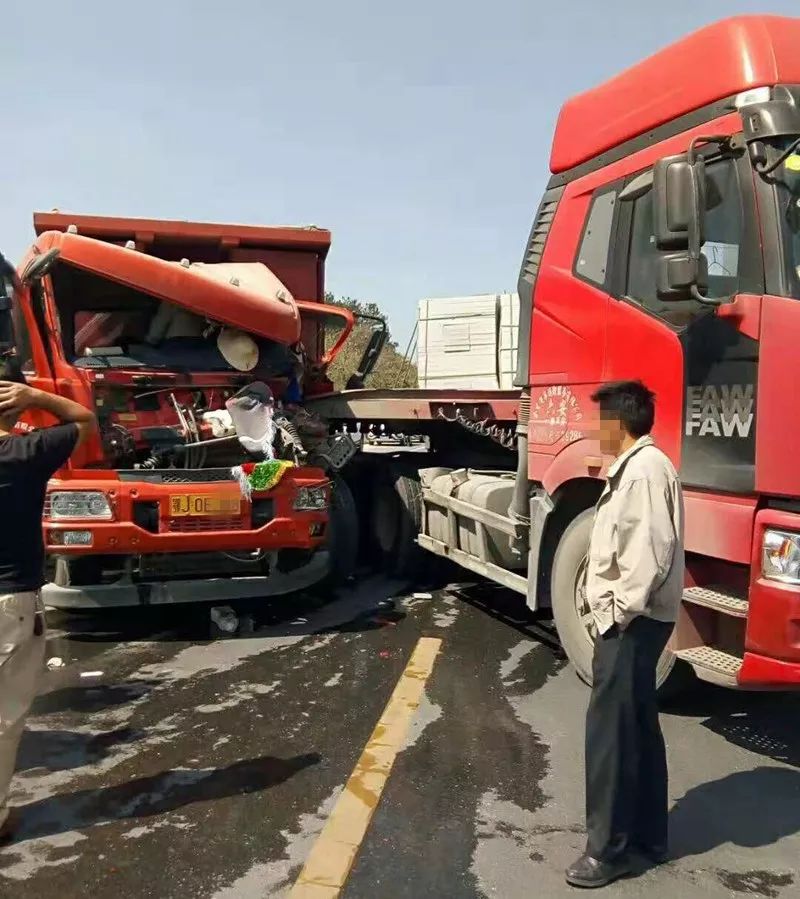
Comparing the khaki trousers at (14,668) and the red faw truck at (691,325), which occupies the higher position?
the red faw truck at (691,325)

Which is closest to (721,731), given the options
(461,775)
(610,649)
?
(461,775)

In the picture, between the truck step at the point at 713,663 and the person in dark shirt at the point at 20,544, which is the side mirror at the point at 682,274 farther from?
the person in dark shirt at the point at 20,544

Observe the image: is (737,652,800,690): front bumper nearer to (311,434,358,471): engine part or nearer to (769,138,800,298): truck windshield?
(769,138,800,298): truck windshield

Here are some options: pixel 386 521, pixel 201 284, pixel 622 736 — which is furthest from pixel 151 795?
pixel 386 521

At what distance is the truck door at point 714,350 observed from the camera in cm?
363

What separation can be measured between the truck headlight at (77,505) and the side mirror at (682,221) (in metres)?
3.82

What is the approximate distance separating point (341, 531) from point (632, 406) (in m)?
4.72

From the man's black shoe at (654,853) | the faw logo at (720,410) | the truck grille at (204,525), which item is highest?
the faw logo at (720,410)

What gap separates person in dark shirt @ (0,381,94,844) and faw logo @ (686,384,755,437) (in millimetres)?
2651

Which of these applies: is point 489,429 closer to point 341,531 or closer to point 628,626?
point 341,531

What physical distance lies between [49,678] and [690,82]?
4862mm

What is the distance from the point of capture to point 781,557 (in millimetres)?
3406

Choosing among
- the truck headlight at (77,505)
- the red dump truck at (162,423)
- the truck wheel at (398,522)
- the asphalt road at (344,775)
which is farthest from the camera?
the truck wheel at (398,522)

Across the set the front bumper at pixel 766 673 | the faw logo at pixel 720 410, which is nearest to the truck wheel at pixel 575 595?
the faw logo at pixel 720 410
